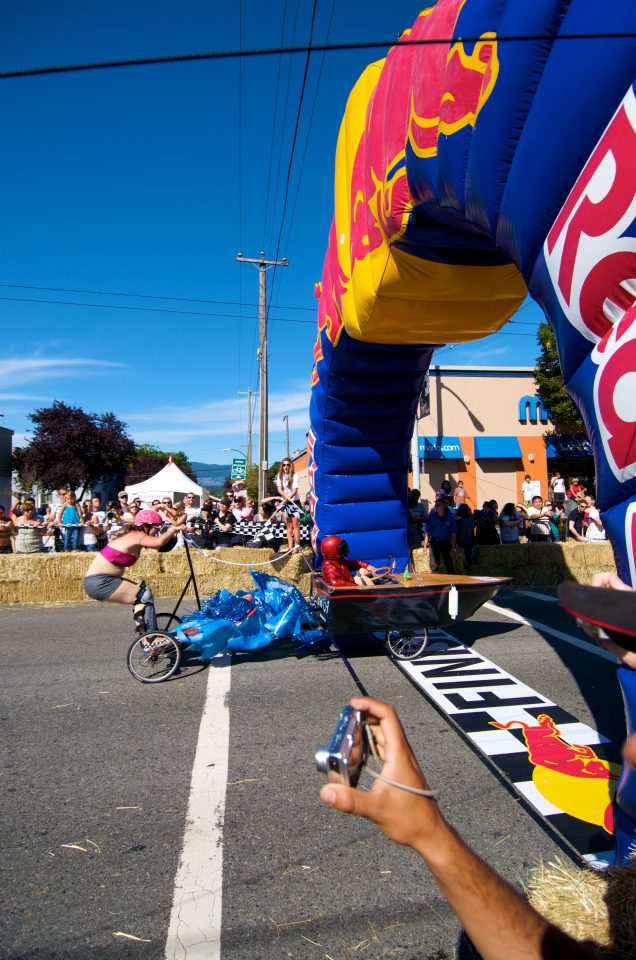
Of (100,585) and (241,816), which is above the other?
(100,585)

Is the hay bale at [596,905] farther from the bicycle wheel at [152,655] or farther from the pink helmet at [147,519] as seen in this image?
the pink helmet at [147,519]

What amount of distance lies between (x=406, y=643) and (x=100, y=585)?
11.2ft

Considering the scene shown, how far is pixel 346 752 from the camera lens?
4.06 feet

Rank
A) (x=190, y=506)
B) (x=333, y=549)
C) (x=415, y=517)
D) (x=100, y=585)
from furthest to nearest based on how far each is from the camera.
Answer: (x=190, y=506) < (x=415, y=517) < (x=333, y=549) < (x=100, y=585)

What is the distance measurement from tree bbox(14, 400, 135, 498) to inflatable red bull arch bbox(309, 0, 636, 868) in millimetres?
32507

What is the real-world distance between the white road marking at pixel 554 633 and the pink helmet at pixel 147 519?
4.75 meters

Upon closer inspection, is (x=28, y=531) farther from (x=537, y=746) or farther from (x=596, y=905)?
(x=596, y=905)

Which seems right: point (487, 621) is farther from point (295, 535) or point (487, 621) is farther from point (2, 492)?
point (2, 492)

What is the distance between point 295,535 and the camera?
1181 cm

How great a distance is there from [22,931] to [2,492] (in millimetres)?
35762

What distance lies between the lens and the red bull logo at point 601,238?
249 centimetres

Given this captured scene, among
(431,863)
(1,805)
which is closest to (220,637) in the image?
(1,805)

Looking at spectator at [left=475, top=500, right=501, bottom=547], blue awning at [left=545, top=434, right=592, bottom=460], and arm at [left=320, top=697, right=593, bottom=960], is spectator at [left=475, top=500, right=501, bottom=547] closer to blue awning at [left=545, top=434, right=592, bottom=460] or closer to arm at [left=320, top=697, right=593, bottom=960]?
blue awning at [left=545, top=434, right=592, bottom=460]

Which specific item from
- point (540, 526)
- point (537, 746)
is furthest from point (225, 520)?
point (537, 746)
